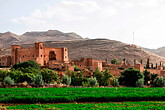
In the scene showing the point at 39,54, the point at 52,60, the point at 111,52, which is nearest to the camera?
the point at 52,60

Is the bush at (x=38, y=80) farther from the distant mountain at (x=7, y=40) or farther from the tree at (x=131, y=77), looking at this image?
the distant mountain at (x=7, y=40)

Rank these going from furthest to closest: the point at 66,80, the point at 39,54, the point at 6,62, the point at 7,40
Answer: the point at 7,40 → the point at 6,62 → the point at 39,54 → the point at 66,80

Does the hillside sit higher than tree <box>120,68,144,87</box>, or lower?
higher

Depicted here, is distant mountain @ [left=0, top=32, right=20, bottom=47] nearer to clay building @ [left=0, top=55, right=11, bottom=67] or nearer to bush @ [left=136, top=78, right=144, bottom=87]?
clay building @ [left=0, top=55, right=11, bottom=67]

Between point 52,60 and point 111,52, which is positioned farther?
point 111,52

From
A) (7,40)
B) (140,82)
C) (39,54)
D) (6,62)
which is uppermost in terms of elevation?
(7,40)

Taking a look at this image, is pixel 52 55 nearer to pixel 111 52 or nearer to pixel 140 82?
pixel 140 82

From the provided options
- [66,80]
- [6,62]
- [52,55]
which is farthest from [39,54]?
[66,80]

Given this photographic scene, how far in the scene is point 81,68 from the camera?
39.7m

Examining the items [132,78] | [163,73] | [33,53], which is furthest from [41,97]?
[163,73]

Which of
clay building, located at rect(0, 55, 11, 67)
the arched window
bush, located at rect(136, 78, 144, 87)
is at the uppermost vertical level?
the arched window

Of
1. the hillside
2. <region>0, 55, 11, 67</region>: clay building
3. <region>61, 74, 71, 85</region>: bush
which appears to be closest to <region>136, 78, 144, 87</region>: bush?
<region>61, 74, 71, 85</region>: bush

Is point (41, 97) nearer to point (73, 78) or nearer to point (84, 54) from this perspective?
point (73, 78)

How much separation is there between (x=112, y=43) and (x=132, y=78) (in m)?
71.7
